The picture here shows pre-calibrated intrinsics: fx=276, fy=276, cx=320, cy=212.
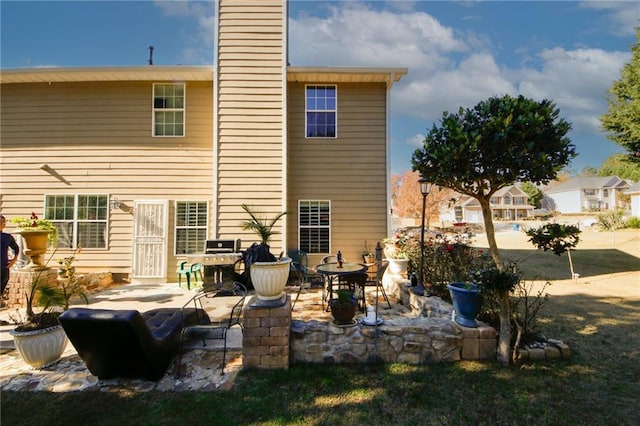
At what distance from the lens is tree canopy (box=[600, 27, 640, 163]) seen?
31.6 ft

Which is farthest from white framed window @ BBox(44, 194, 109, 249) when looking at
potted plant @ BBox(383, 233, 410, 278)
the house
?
potted plant @ BBox(383, 233, 410, 278)

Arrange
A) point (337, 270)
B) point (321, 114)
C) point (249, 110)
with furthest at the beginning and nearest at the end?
1. point (321, 114)
2. point (249, 110)
3. point (337, 270)

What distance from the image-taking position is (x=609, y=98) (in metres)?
10.7

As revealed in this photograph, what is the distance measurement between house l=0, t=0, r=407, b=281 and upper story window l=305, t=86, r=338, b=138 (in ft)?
0.10

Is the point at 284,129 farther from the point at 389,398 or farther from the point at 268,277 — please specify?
the point at 389,398

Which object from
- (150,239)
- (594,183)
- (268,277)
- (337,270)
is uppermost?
(594,183)

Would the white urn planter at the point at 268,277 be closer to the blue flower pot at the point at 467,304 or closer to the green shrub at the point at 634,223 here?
the blue flower pot at the point at 467,304

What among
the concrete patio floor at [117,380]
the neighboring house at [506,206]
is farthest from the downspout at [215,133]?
the neighboring house at [506,206]

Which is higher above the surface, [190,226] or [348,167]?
[348,167]

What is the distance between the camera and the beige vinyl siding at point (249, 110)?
724 centimetres

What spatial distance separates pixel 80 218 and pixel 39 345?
566 centimetres

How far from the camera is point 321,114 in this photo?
25.5 ft

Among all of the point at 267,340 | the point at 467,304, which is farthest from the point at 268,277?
the point at 467,304

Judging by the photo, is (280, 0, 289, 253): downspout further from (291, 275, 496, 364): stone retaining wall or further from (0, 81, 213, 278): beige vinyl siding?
(291, 275, 496, 364): stone retaining wall
